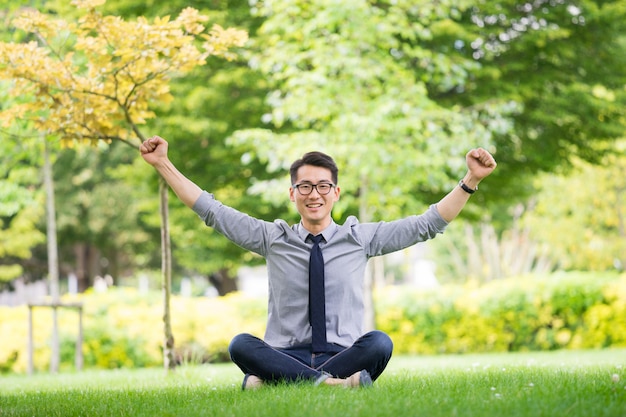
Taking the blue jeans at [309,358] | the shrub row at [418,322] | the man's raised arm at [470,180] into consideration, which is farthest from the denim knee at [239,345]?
the shrub row at [418,322]

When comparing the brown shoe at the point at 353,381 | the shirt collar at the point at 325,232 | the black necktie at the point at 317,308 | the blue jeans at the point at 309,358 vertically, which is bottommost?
the brown shoe at the point at 353,381

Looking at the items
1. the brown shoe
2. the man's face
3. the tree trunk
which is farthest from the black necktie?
the tree trunk

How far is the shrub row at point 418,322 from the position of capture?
13.3m

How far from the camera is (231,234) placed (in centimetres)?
526

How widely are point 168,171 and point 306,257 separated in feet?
3.26

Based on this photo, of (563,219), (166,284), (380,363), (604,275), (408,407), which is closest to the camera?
(408,407)

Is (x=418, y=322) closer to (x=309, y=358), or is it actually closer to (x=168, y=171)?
(x=309, y=358)

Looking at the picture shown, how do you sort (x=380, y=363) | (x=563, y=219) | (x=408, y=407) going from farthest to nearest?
(x=563, y=219) → (x=380, y=363) → (x=408, y=407)

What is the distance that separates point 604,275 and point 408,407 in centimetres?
1058

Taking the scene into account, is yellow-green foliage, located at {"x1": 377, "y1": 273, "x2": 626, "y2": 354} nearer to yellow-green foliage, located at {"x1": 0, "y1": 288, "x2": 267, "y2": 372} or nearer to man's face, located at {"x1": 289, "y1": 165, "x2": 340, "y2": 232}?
yellow-green foliage, located at {"x1": 0, "y1": 288, "x2": 267, "y2": 372}

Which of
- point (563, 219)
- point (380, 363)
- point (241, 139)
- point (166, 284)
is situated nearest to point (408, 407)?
point (380, 363)

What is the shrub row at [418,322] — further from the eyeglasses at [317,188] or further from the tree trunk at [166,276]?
the eyeglasses at [317,188]

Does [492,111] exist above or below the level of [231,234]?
above

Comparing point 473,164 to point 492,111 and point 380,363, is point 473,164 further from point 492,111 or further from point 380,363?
point 492,111
